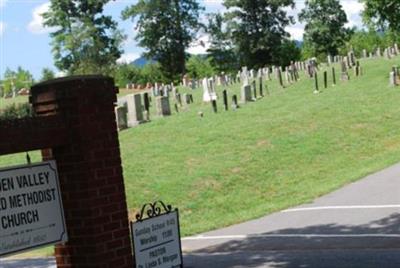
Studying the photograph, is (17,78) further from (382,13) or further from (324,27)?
(382,13)

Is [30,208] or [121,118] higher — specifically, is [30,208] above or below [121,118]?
above

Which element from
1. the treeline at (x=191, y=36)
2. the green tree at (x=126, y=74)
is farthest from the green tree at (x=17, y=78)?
the green tree at (x=126, y=74)

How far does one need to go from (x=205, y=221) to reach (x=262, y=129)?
8.86 meters

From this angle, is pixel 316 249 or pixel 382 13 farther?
pixel 382 13

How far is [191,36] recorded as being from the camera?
92.0 meters

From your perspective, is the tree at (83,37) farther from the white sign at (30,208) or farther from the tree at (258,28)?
the white sign at (30,208)

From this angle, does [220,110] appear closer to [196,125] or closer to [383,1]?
[196,125]

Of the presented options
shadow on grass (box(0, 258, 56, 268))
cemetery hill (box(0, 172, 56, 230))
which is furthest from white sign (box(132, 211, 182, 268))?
shadow on grass (box(0, 258, 56, 268))

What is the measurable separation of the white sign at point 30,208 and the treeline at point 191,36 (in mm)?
74838

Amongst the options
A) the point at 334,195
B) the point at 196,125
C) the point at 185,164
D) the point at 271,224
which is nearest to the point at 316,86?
the point at 196,125

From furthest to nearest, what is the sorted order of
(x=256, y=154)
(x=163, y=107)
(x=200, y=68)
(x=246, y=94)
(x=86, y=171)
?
(x=200, y=68) < (x=246, y=94) < (x=163, y=107) < (x=256, y=154) < (x=86, y=171)

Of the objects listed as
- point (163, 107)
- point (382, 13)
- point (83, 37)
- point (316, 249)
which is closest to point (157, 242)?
point (316, 249)

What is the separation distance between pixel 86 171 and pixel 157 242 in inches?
35.8

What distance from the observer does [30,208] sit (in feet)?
16.4
